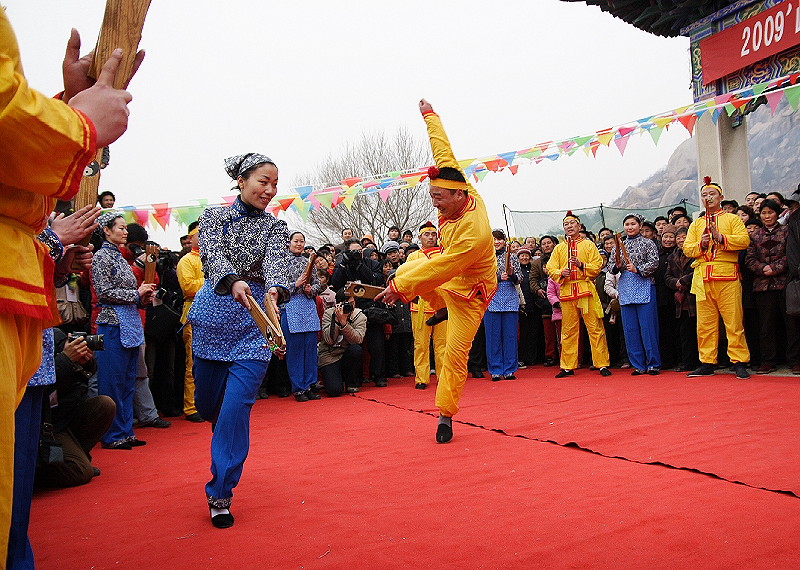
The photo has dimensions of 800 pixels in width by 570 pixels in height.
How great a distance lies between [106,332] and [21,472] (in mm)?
3657

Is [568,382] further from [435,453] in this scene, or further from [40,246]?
[40,246]

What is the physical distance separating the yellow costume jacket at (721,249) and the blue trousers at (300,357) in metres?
4.59

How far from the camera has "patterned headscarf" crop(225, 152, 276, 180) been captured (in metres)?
3.61

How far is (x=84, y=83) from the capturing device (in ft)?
6.42

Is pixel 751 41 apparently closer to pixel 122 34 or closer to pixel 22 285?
pixel 122 34

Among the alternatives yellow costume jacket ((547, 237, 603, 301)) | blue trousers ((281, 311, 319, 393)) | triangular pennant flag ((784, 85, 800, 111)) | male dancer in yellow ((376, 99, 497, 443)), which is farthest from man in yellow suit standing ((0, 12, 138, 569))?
triangular pennant flag ((784, 85, 800, 111))

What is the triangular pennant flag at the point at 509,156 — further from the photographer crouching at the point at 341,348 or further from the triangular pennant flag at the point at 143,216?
the triangular pennant flag at the point at 143,216

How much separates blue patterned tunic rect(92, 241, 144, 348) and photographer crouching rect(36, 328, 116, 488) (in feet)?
3.47

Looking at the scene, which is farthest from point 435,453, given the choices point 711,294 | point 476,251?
point 711,294

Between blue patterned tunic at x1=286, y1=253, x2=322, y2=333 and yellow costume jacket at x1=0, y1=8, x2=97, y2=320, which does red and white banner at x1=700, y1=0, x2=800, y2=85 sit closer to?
blue patterned tunic at x1=286, y1=253, x2=322, y2=333

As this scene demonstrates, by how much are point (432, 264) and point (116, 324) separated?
2.84 metres

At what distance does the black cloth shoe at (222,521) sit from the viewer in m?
3.26

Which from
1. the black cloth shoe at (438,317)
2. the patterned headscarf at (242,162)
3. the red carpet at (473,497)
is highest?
the patterned headscarf at (242,162)

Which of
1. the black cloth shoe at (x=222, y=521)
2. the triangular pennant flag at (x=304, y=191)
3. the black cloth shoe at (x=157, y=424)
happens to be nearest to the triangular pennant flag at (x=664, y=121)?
the triangular pennant flag at (x=304, y=191)
